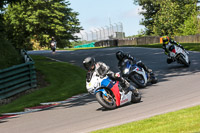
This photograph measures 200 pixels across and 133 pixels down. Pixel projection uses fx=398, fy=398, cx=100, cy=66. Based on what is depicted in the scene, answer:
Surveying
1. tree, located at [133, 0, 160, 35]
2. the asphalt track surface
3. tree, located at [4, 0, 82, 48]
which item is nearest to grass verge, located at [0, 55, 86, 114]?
the asphalt track surface

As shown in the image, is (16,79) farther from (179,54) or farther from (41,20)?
(41,20)

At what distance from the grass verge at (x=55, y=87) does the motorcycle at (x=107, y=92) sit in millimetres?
3886

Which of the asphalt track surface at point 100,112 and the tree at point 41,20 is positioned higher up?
the tree at point 41,20

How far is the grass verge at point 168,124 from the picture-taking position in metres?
7.04

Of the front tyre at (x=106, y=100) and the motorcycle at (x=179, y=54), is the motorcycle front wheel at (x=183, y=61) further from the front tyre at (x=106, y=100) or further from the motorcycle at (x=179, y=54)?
the front tyre at (x=106, y=100)

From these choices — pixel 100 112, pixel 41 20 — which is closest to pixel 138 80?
pixel 100 112

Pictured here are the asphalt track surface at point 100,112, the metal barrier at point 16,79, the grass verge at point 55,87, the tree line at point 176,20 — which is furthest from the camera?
the tree line at point 176,20

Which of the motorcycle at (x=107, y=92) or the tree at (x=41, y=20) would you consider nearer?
the motorcycle at (x=107, y=92)

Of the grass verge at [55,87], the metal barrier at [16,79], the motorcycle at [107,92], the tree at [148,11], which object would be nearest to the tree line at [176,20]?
the tree at [148,11]

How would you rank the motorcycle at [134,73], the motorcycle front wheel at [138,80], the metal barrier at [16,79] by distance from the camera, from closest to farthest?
the motorcycle at [134,73] < the motorcycle front wheel at [138,80] < the metal barrier at [16,79]

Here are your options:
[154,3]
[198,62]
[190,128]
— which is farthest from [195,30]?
[190,128]

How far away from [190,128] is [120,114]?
3106mm

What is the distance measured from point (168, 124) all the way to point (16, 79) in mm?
12003

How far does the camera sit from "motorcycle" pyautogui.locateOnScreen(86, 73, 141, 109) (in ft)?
34.7
